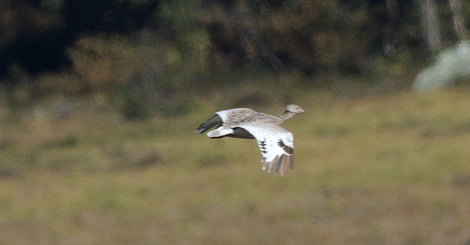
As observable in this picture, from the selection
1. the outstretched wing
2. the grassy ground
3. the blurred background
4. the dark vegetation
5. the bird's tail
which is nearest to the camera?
the outstretched wing

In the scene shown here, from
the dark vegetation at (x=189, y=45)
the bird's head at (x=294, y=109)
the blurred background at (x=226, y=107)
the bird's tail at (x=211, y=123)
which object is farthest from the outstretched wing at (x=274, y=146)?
the dark vegetation at (x=189, y=45)

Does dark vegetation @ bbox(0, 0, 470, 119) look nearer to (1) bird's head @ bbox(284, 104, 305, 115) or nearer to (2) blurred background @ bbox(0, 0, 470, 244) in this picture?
(2) blurred background @ bbox(0, 0, 470, 244)

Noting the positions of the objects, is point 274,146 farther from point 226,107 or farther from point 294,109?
point 226,107

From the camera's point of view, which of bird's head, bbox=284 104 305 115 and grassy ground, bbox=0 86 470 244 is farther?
grassy ground, bbox=0 86 470 244

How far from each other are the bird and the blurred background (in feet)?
44.2

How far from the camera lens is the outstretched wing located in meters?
2.02

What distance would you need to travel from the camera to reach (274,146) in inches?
81.6

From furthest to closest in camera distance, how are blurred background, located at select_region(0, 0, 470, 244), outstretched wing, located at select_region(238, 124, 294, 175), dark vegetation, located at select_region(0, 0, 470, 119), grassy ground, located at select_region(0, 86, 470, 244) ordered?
dark vegetation, located at select_region(0, 0, 470, 119), blurred background, located at select_region(0, 0, 470, 244), grassy ground, located at select_region(0, 86, 470, 244), outstretched wing, located at select_region(238, 124, 294, 175)

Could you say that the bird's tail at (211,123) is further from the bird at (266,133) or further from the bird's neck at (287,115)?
the bird's neck at (287,115)

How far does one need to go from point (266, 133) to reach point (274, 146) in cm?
6

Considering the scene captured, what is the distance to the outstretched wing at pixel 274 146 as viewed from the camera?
2016mm

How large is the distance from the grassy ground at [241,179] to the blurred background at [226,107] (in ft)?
0.17

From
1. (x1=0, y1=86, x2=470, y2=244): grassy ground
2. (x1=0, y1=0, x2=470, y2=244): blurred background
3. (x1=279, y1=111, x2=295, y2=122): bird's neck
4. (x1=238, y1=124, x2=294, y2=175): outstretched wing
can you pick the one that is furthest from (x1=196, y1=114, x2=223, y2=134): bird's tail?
(x1=0, y1=0, x2=470, y2=244): blurred background


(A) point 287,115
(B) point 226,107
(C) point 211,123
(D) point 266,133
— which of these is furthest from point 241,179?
(D) point 266,133
